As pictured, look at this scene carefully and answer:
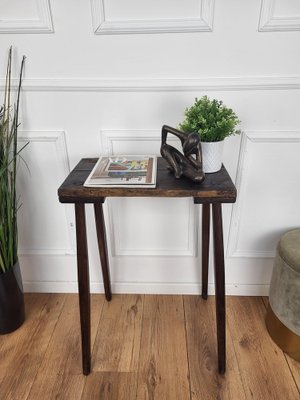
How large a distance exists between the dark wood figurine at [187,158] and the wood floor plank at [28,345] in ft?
3.15

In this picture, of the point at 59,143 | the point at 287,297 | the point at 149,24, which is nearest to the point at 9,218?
the point at 59,143

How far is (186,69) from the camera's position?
1.11m

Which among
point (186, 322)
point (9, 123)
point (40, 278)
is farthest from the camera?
point (40, 278)

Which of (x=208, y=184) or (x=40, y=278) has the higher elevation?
(x=208, y=184)

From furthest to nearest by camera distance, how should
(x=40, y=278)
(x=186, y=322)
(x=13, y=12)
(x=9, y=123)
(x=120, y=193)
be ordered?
1. (x=40, y=278)
2. (x=186, y=322)
3. (x=9, y=123)
4. (x=13, y=12)
5. (x=120, y=193)

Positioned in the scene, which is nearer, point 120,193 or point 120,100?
point 120,193

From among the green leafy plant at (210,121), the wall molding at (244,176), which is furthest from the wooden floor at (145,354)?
the green leafy plant at (210,121)

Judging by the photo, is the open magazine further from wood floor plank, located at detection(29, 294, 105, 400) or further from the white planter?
wood floor plank, located at detection(29, 294, 105, 400)

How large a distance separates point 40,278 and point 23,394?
21.5 inches

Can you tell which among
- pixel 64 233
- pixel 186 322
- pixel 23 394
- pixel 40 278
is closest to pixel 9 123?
pixel 64 233

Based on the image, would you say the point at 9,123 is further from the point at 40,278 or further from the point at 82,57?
the point at 40,278

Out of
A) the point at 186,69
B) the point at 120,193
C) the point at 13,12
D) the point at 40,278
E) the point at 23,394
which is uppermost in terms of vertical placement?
the point at 13,12

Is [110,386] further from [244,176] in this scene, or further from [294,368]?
[244,176]

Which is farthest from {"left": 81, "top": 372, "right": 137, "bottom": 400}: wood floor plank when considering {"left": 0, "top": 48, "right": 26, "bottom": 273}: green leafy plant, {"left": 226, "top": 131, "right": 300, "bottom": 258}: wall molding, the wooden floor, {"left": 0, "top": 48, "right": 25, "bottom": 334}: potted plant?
{"left": 226, "top": 131, "right": 300, "bottom": 258}: wall molding
